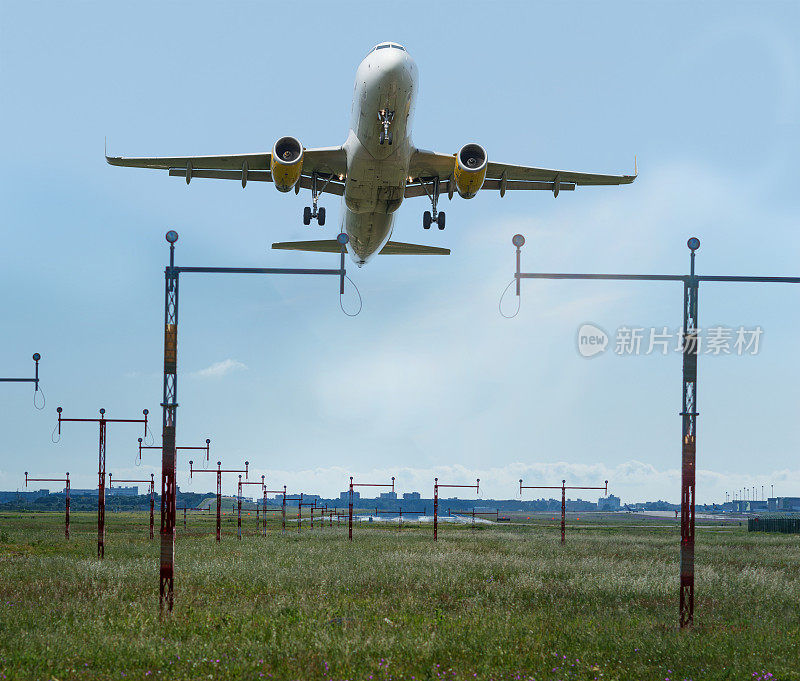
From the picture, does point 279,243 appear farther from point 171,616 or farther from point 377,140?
point 171,616

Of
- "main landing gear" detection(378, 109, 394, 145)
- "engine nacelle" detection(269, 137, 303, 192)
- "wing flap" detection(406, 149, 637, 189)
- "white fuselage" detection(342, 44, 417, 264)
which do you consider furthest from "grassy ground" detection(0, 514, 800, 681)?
"wing flap" detection(406, 149, 637, 189)

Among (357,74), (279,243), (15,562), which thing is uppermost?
(357,74)

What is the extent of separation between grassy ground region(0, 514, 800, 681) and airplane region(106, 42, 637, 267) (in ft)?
39.9

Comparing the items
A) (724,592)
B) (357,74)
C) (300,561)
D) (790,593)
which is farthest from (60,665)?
(357,74)

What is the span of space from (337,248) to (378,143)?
35.3ft

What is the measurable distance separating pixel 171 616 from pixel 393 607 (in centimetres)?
446

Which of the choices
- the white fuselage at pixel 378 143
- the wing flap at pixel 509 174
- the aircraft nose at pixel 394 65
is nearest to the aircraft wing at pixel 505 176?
the wing flap at pixel 509 174

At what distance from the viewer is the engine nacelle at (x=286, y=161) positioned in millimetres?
23592

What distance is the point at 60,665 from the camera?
37.6 feet

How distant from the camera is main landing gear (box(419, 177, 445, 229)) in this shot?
28828 millimetres

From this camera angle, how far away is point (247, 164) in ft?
93.7

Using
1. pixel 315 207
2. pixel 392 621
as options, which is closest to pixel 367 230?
pixel 315 207

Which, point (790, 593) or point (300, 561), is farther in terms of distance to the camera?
point (300, 561)

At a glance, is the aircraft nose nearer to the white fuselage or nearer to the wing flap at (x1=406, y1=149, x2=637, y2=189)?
the white fuselage
